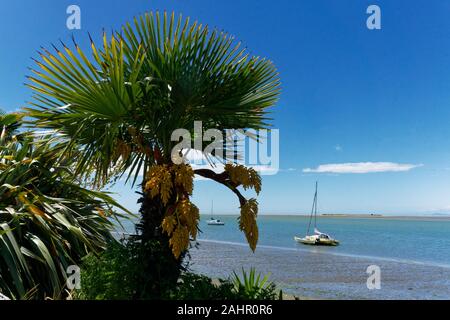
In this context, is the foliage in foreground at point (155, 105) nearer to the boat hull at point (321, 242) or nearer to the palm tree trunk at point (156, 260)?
the palm tree trunk at point (156, 260)

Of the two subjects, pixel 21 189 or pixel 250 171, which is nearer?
pixel 250 171

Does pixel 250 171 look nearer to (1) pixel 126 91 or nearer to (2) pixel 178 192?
(2) pixel 178 192

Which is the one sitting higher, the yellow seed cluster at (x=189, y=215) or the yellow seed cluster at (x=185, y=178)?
the yellow seed cluster at (x=185, y=178)

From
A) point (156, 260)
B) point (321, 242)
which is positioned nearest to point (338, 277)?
point (156, 260)

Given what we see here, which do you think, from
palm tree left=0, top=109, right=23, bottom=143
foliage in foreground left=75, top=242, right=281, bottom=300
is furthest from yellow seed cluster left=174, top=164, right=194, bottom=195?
palm tree left=0, top=109, right=23, bottom=143

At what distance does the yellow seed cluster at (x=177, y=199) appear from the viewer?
15.4 ft

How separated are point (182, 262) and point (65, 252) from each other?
199cm

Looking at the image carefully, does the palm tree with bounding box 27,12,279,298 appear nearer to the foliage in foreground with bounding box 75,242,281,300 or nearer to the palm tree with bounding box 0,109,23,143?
the foliage in foreground with bounding box 75,242,281,300

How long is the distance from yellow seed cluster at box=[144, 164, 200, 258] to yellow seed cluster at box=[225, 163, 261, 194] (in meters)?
0.64

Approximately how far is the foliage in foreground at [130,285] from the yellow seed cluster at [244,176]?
1.31 m

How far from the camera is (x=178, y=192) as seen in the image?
16.6 ft

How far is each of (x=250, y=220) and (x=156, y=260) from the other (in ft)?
4.36

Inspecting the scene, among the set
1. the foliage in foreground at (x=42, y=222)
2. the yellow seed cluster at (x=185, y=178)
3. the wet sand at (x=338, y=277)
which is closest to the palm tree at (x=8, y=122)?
the foliage in foreground at (x=42, y=222)
